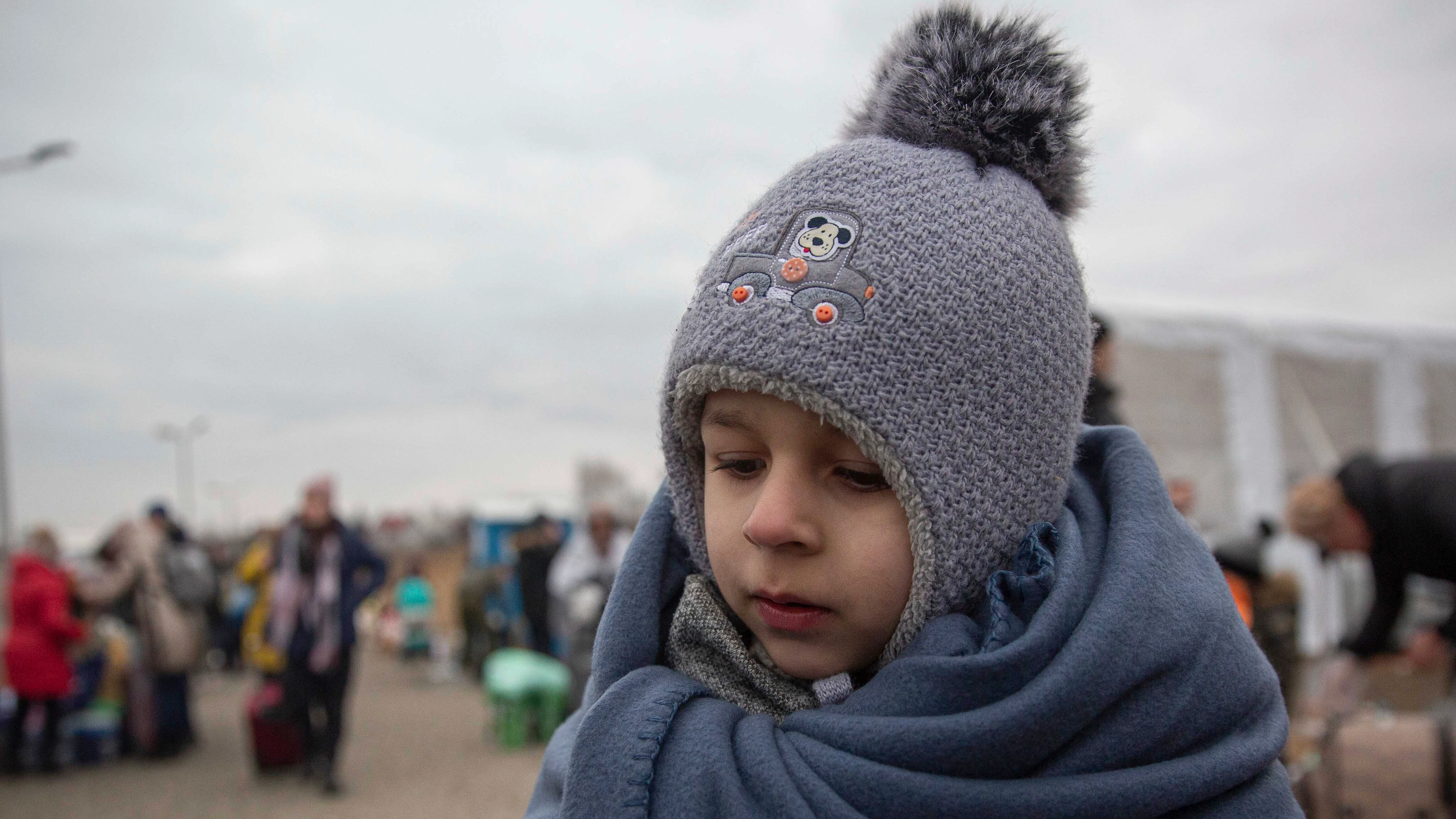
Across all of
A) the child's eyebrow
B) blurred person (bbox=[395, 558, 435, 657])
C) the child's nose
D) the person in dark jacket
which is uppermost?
the child's eyebrow

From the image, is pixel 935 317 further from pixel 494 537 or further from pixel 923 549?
pixel 494 537

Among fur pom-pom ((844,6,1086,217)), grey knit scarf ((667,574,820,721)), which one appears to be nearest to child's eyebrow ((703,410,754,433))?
grey knit scarf ((667,574,820,721))

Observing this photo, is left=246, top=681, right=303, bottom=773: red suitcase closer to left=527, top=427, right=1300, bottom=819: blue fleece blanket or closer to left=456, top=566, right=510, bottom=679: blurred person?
left=456, top=566, right=510, bottom=679: blurred person

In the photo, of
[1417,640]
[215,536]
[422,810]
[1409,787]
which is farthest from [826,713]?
[215,536]

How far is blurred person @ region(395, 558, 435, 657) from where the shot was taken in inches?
560

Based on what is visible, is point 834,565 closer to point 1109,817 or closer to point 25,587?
point 1109,817

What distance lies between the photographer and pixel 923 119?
131cm

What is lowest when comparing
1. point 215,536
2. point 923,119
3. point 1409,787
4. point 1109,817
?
point 215,536

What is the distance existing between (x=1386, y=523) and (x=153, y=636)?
8.67 m

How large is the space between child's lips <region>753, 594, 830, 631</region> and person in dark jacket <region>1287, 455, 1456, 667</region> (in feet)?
10.2

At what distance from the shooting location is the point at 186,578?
8.59 metres

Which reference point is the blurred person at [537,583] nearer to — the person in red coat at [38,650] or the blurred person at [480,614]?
the blurred person at [480,614]

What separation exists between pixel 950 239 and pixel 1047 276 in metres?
0.14

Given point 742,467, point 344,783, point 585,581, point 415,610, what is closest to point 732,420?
point 742,467
